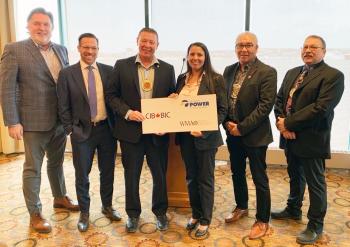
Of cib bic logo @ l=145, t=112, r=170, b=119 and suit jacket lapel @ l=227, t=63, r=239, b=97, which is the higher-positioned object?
suit jacket lapel @ l=227, t=63, r=239, b=97

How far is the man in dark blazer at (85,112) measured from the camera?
7.06ft

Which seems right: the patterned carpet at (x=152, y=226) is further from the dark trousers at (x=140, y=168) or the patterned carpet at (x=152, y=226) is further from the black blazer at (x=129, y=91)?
the black blazer at (x=129, y=91)

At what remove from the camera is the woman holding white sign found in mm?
2055

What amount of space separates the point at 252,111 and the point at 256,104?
0.05m

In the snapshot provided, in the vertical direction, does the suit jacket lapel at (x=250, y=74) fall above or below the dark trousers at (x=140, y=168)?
above

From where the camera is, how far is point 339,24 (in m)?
3.31

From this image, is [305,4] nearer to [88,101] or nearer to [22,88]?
[88,101]

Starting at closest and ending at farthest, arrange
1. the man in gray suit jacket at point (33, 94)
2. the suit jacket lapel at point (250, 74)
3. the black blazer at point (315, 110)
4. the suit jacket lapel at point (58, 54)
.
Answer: the black blazer at point (315, 110) < the suit jacket lapel at point (250, 74) < the man in gray suit jacket at point (33, 94) < the suit jacket lapel at point (58, 54)

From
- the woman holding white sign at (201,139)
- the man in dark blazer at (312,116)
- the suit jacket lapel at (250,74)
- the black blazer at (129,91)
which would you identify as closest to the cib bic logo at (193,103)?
the woman holding white sign at (201,139)

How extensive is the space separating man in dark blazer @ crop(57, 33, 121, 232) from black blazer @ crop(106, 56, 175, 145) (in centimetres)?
11

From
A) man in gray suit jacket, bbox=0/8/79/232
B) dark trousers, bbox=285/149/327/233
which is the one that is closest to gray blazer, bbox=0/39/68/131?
man in gray suit jacket, bbox=0/8/79/232

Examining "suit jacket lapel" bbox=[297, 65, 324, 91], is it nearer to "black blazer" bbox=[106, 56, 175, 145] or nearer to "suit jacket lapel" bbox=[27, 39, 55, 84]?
"black blazer" bbox=[106, 56, 175, 145]

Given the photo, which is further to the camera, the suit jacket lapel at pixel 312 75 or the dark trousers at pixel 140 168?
the dark trousers at pixel 140 168

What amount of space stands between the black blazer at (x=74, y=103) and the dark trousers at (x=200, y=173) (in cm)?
68
